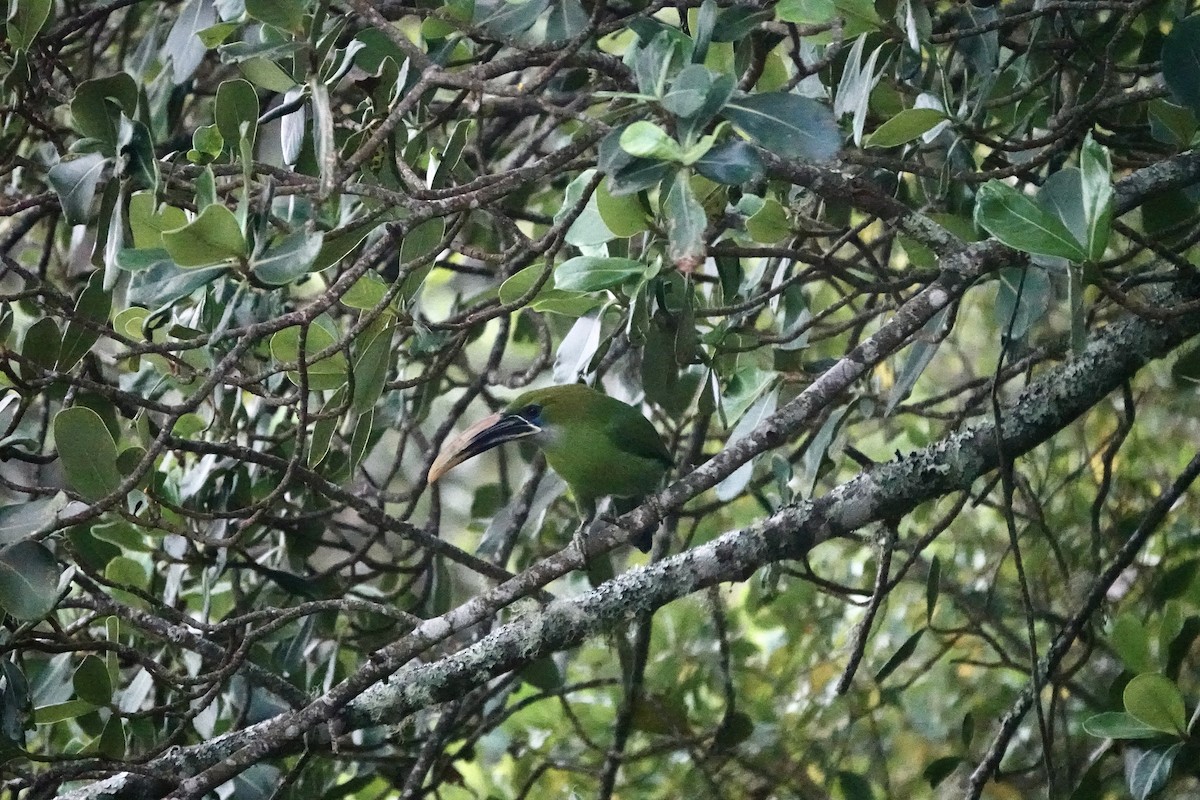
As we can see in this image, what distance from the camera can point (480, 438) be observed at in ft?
8.44

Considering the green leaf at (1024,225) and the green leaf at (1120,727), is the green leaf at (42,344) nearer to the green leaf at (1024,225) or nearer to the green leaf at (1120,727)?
the green leaf at (1024,225)

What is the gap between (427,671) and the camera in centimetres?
181

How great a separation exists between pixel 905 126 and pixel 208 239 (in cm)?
98

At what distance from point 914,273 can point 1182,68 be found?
51 cm

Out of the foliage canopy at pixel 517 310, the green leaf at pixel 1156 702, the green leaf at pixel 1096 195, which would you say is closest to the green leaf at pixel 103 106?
the foliage canopy at pixel 517 310

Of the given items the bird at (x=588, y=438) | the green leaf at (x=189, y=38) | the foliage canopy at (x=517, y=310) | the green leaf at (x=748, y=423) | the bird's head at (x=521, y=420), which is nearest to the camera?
the foliage canopy at (x=517, y=310)

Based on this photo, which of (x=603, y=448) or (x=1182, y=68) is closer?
(x=1182, y=68)

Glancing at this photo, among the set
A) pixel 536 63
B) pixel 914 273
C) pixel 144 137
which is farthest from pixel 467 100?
pixel 914 273

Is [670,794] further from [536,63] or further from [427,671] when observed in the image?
[536,63]

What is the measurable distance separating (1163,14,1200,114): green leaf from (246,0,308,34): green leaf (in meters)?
1.25

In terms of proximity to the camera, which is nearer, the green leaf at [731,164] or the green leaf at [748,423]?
the green leaf at [731,164]

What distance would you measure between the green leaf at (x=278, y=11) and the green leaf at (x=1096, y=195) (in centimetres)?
106

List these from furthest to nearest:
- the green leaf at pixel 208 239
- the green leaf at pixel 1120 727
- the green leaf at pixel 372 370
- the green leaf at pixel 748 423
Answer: the green leaf at pixel 748 423 → the green leaf at pixel 1120 727 → the green leaf at pixel 372 370 → the green leaf at pixel 208 239

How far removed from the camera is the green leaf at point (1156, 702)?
175 cm
